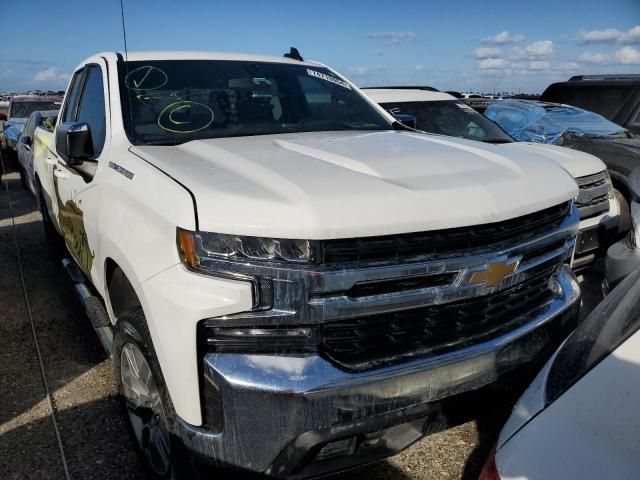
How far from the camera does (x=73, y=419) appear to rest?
3.11 meters

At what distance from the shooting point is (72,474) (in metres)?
2.67

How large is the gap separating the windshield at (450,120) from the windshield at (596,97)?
8.91 feet

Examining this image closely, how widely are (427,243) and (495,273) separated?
0.34 metres

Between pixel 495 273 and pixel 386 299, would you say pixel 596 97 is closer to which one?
pixel 495 273

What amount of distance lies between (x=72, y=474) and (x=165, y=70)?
2288 millimetres

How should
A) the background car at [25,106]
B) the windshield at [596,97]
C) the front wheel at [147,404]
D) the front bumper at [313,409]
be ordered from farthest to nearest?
1. the background car at [25,106]
2. the windshield at [596,97]
3. the front wheel at [147,404]
4. the front bumper at [313,409]

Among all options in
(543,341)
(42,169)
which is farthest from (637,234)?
(42,169)

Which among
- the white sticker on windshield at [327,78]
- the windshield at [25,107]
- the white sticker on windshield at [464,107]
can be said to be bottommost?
the windshield at [25,107]

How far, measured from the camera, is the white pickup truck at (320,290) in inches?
73.8

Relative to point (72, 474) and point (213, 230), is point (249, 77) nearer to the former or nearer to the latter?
point (213, 230)

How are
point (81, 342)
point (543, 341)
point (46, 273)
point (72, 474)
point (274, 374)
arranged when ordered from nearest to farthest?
point (274, 374), point (543, 341), point (72, 474), point (81, 342), point (46, 273)

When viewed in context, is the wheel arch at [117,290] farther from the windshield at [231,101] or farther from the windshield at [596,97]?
the windshield at [596,97]

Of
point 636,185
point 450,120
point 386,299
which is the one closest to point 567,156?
point 636,185

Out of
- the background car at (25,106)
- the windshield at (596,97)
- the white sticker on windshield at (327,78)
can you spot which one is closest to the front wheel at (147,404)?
the white sticker on windshield at (327,78)
